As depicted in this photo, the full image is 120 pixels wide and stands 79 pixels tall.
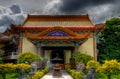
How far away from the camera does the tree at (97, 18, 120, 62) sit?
33.1 metres

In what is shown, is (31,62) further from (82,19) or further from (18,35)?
(82,19)

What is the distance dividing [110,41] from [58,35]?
722 cm

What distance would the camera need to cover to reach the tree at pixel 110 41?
33.1m

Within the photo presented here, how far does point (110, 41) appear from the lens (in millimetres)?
33719

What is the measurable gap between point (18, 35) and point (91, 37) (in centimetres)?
935

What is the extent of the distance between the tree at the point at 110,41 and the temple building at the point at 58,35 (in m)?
1.61

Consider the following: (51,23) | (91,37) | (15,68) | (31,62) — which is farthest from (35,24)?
(15,68)

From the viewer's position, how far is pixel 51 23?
114 feet

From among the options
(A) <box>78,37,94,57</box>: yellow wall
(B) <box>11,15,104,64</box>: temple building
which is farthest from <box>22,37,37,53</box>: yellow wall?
(A) <box>78,37,94,57</box>: yellow wall

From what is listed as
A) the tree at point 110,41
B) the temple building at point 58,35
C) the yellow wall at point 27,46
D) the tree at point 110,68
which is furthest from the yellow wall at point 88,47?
the tree at point 110,68

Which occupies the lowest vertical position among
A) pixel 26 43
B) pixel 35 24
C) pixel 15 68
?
pixel 15 68

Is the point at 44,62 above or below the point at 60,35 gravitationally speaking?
below

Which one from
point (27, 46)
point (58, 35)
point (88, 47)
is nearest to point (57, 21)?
point (58, 35)

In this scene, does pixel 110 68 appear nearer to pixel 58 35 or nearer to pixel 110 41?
pixel 58 35
